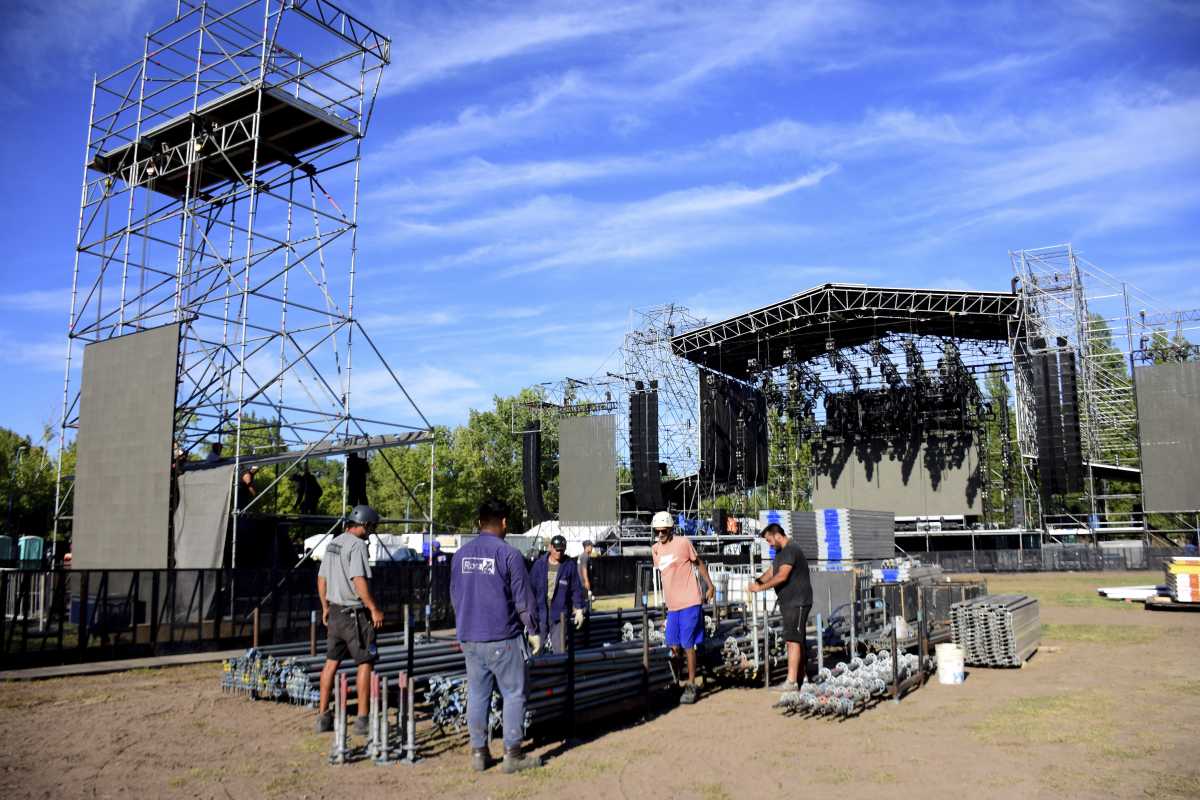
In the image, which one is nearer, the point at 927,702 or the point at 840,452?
the point at 927,702

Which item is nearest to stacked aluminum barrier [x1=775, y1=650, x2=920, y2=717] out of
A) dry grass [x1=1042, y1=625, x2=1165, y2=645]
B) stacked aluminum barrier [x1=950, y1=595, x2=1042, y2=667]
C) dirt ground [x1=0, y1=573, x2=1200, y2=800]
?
dirt ground [x1=0, y1=573, x2=1200, y2=800]

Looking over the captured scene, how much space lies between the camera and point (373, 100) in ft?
70.1

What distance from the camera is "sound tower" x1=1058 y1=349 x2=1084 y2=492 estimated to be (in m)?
33.9

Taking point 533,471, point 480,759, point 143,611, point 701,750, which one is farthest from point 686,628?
point 533,471

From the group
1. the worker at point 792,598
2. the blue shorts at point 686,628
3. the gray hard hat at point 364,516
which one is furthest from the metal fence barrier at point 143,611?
the worker at point 792,598

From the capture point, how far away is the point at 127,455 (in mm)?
17125

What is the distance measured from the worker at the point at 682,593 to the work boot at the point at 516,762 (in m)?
2.72

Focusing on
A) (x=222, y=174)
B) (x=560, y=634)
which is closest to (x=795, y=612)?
(x=560, y=634)

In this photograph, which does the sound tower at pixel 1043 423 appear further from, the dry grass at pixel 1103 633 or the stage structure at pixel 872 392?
the dry grass at pixel 1103 633

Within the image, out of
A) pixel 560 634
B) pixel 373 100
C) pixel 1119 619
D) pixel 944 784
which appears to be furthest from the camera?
pixel 373 100

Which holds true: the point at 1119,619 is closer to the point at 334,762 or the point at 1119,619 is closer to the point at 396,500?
the point at 334,762

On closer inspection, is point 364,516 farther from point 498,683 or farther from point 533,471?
point 533,471

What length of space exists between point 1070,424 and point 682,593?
98.4 feet

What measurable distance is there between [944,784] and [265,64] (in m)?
18.4
